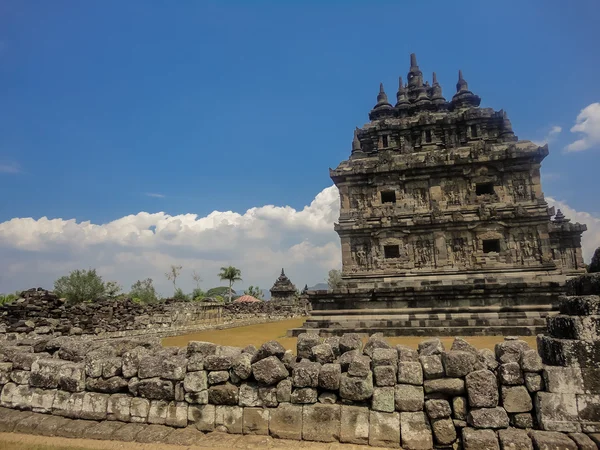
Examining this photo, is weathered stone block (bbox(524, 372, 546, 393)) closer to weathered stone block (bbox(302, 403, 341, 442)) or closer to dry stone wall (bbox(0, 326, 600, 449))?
dry stone wall (bbox(0, 326, 600, 449))

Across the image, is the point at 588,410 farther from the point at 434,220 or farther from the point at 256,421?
the point at 434,220

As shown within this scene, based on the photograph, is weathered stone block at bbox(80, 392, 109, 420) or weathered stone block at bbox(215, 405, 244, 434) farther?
weathered stone block at bbox(80, 392, 109, 420)

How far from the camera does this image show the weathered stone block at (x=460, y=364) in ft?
14.8

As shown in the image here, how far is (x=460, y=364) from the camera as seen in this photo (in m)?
4.51

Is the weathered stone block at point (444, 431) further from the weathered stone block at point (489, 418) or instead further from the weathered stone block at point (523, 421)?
the weathered stone block at point (523, 421)

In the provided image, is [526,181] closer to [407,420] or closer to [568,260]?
[568,260]

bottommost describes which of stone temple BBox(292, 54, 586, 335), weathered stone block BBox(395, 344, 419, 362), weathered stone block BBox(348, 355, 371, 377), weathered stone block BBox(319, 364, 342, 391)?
weathered stone block BBox(319, 364, 342, 391)

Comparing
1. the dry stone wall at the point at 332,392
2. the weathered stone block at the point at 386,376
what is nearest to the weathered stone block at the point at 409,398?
the dry stone wall at the point at 332,392

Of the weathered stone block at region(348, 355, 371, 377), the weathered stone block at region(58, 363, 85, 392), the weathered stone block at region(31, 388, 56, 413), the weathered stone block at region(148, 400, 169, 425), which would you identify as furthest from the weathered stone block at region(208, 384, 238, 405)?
the weathered stone block at region(31, 388, 56, 413)

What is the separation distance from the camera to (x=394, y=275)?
20.1m

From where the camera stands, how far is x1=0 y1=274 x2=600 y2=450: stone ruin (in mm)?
4301

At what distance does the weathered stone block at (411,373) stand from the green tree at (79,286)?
1146 inches

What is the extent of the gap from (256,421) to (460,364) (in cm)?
277

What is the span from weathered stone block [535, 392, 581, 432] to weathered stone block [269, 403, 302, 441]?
2885 millimetres
